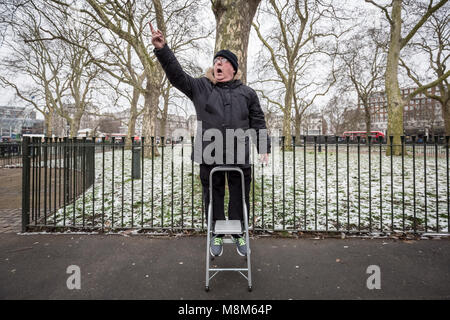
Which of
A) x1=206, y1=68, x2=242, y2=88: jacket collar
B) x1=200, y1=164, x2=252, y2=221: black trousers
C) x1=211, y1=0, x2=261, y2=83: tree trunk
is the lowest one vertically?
x1=200, y1=164, x2=252, y2=221: black trousers

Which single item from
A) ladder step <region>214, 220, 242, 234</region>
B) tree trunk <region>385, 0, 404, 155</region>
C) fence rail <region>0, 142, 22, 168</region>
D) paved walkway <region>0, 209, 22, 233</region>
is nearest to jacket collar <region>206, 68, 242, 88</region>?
ladder step <region>214, 220, 242, 234</region>

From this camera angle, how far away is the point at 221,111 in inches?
109

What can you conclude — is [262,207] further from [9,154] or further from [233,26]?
[9,154]

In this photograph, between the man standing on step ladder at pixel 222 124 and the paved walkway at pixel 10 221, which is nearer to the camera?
the man standing on step ladder at pixel 222 124

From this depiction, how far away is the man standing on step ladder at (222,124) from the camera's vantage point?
273 centimetres

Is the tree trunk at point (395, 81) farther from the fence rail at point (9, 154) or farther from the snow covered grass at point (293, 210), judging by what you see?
the fence rail at point (9, 154)

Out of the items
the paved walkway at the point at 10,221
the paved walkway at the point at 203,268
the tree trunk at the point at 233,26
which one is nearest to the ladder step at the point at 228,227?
the paved walkway at the point at 203,268

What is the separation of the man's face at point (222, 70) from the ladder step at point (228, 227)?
1711mm

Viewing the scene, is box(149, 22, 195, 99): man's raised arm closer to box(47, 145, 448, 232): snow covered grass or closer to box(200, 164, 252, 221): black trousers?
box(200, 164, 252, 221): black trousers

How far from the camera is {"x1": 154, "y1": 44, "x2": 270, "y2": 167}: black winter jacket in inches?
107

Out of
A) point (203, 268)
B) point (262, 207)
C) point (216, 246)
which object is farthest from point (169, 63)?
point (262, 207)

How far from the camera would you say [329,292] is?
2.36 metres

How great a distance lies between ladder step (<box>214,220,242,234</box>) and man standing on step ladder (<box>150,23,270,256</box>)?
0.98ft
